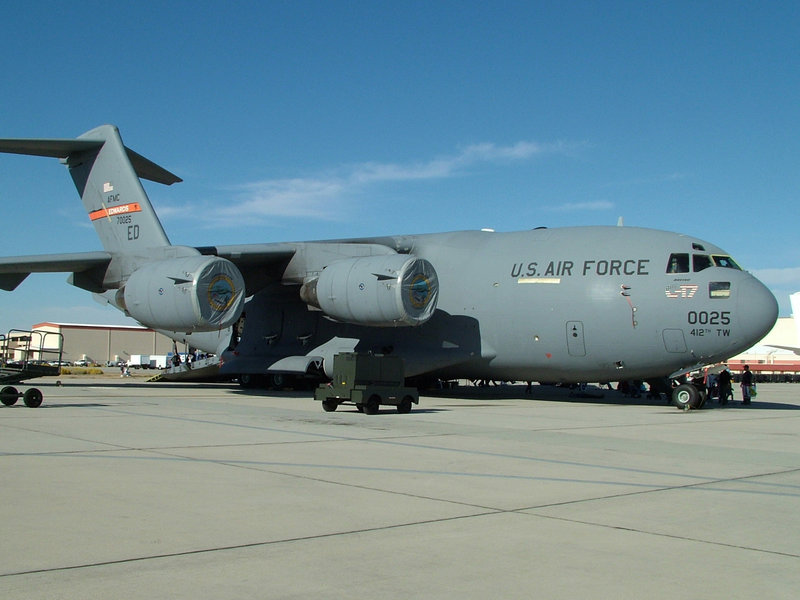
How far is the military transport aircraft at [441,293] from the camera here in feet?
57.1

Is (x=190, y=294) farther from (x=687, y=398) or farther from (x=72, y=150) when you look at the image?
(x=687, y=398)

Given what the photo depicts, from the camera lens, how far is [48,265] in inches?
824

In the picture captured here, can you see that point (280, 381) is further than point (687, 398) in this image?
Yes

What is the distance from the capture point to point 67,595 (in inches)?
150

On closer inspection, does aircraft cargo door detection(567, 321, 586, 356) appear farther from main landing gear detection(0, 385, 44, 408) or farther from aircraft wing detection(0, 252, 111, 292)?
aircraft wing detection(0, 252, 111, 292)

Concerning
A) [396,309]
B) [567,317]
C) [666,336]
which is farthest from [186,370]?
[666,336]

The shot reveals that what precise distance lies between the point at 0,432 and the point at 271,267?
12.4m

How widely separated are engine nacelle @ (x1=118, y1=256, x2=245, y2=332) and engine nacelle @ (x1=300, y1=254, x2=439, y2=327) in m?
2.19

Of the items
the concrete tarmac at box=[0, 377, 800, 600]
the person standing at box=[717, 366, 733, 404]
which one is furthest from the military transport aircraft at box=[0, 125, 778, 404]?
the concrete tarmac at box=[0, 377, 800, 600]

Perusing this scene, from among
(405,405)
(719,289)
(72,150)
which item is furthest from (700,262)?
(72,150)

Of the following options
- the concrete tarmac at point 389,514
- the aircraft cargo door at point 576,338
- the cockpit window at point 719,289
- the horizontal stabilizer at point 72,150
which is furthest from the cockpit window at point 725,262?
the horizontal stabilizer at point 72,150

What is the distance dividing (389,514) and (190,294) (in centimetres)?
1321

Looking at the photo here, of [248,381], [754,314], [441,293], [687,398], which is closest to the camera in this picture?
[754,314]

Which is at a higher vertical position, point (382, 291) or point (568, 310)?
point (382, 291)
